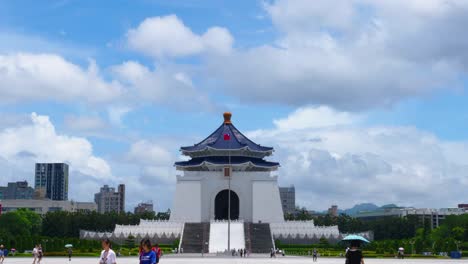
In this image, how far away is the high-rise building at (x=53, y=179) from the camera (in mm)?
179250

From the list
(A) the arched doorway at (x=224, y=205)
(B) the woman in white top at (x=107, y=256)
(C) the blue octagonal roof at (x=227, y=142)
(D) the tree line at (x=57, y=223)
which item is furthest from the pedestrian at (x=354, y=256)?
(A) the arched doorway at (x=224, y=205)

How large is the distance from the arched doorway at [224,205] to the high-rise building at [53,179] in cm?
10967

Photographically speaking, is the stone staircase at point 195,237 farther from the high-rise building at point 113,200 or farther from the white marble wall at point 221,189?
→ the high-rise building at point 113,200

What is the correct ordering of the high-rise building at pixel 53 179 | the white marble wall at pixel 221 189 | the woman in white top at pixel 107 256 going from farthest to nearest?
the high-rise building at pixel 53 179 < the white marble wall at pixel 221 189 < the woman in white top at pixel 107 256

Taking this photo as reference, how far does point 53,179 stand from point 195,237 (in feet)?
409

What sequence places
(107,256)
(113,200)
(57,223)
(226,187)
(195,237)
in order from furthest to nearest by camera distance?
(113,200), (57,223), (226,187), (195,237), (107,256)

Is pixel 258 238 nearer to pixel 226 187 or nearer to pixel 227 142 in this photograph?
pixel 226 187

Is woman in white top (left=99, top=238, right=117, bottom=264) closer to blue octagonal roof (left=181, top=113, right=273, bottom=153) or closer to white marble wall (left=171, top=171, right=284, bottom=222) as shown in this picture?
blue octagonal roof (left=181, top=113, right=273, bottom=153)

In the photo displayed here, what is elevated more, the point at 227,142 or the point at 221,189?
the point at 227,142

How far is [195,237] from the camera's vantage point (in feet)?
208

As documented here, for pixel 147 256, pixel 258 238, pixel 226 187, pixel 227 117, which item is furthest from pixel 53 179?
pixel 147 256

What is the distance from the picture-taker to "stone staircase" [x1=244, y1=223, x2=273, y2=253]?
6004 cm

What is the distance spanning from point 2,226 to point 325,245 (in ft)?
120

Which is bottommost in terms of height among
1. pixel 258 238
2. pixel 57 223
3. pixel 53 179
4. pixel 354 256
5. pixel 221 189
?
pixel 354 256
